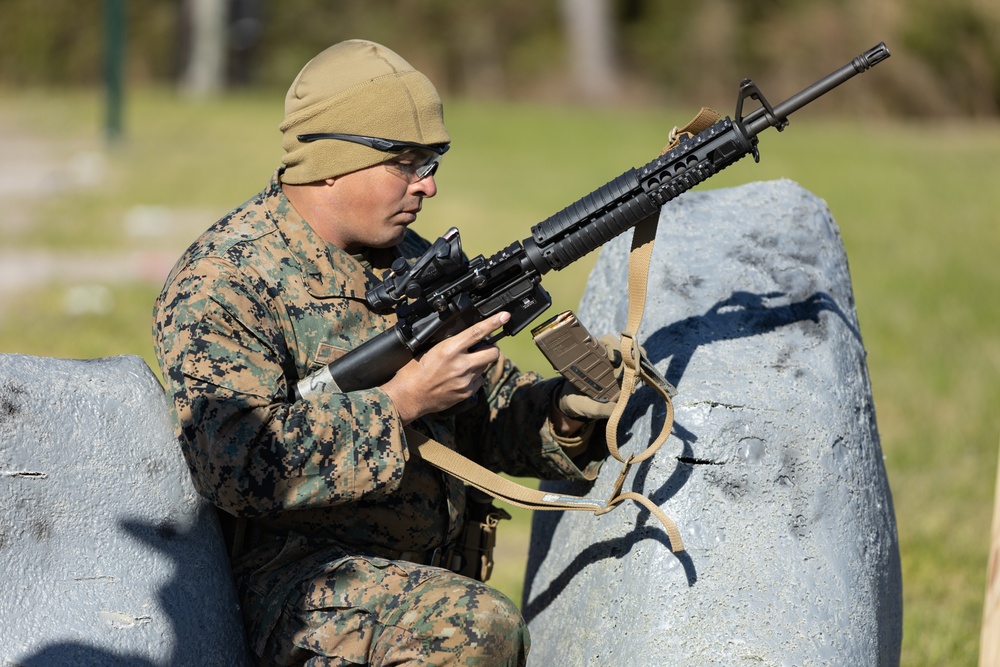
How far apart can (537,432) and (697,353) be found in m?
0.53

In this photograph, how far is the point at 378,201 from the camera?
350cm

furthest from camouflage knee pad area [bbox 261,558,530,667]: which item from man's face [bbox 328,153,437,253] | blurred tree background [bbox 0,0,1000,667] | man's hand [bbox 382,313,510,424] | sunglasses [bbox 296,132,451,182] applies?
blurred tree background [bbox 0,0,1000,667]

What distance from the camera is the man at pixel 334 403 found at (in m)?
3.14

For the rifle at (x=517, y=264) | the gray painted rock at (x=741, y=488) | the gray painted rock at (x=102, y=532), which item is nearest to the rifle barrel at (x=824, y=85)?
the rifle at (x=517, y=264)

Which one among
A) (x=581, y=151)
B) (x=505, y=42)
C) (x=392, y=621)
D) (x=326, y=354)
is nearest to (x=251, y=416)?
(x=326, y=354)

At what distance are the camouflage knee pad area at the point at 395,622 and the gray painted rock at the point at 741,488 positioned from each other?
0.35 meters

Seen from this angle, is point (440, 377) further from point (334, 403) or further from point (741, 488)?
point (741, 488)

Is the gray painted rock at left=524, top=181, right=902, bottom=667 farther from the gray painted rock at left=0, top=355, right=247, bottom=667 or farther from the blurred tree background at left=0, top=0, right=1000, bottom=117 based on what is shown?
the blurred tree background at left=0, top=0, right=1000, bottom=117

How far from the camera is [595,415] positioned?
12.0 feet

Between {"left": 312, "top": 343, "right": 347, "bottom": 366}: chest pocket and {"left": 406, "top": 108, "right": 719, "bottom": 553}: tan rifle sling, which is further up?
{"left": 312, "top": 343, "right": 347, "bottom": 366}: chest pocket

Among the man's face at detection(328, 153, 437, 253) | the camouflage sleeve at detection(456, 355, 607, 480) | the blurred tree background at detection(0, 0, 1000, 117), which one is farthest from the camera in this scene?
the blurred tree background at detection(0, 0, 1000, 117)

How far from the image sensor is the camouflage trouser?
3.12 metres

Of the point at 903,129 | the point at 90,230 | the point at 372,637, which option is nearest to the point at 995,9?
the point at 903,129

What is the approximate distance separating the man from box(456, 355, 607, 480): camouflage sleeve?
14 mm
